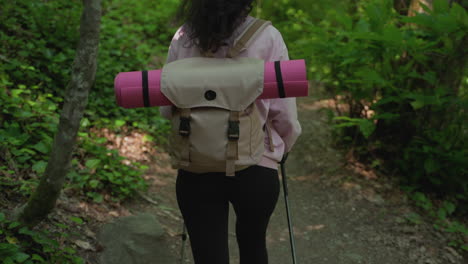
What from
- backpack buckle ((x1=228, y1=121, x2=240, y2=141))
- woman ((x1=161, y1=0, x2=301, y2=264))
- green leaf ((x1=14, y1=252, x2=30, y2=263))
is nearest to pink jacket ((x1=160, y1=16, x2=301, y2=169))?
woman ((x1=161, y1=0, x2=301, y2=264))

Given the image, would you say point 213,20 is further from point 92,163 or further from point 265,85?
point 92,163

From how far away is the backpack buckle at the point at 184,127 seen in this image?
1880mm

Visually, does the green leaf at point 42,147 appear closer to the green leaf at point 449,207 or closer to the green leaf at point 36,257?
the green leaf at point 36,257

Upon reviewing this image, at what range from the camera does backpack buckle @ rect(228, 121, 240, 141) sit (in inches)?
72.9

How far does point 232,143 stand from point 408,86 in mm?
3980

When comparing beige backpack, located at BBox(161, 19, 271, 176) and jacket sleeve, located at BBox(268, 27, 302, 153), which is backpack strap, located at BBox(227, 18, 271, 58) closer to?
beige backpack, located at BBox(161, 19, 271, 176)

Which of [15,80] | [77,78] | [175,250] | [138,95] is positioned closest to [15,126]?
[15,80]

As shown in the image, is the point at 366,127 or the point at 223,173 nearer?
the point at 223,173

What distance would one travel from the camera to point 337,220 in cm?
488

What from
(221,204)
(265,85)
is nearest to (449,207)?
(221,204)

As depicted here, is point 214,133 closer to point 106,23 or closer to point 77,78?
point 77,78

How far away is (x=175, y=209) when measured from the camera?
4.71m

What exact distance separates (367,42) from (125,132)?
327 centimetres

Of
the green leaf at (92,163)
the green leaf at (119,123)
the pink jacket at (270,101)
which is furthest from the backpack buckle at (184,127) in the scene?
the green leaf at (119,123)
